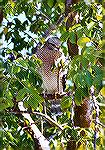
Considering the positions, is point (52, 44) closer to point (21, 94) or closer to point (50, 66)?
point (50, 66)

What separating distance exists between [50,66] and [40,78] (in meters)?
0.26

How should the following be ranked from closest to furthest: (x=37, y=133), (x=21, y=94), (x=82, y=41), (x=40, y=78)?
1. (x=82, y=41)
2. (x=21, y=94)
3. (x=40, y=78)
4. (x=37, y=133)

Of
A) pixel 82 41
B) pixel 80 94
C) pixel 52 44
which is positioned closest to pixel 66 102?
pixel 80 94

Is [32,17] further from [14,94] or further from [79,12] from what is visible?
[14,94]

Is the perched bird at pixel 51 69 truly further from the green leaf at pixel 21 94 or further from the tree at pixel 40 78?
the green leaf at pixel 21 94


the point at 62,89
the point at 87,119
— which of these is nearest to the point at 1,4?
the point at 62,89

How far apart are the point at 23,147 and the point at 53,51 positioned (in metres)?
0.40

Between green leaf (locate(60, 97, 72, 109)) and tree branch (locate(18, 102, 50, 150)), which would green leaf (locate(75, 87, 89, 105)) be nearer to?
green leaf (locate(60, 97, 72, 109))

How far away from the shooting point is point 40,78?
1.38 m

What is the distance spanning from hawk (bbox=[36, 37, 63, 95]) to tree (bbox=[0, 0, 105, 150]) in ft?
0.12

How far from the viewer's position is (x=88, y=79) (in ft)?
3.80

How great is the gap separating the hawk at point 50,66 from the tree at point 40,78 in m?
0.04

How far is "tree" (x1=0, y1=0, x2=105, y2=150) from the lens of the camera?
117cm

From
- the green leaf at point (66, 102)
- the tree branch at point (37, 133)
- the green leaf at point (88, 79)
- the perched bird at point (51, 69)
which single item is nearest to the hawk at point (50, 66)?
the perched bird at point (51, 69)
